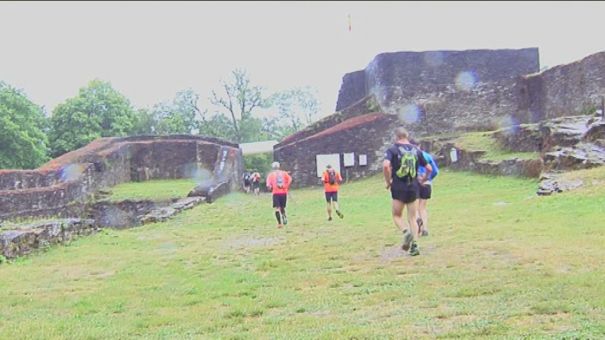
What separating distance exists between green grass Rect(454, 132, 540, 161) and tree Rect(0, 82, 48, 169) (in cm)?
2679

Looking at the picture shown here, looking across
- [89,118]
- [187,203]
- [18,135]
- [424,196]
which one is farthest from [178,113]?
[424,196]

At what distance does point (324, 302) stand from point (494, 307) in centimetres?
133

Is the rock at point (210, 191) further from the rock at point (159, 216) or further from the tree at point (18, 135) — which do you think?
the tree at point (18, 135)

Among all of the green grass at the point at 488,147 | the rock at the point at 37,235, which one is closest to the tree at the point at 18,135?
the green grass at the point at 488,147

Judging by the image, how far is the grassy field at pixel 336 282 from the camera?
4.44 metres

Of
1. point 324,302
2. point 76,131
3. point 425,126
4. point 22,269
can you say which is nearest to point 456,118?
point 425,126

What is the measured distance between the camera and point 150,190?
22.3 m

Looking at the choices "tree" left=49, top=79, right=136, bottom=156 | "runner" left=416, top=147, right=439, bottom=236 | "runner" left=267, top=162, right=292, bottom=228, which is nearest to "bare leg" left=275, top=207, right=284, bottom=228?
"runner" left=267, top=162, right=292, bottom=228

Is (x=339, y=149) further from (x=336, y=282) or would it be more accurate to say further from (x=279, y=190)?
(x=336, y=282)

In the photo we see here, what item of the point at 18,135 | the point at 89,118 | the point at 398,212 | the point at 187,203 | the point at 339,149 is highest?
the point at 89,118

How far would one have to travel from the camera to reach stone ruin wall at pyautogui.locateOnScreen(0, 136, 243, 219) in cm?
1700

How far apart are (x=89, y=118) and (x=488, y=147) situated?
3441cm

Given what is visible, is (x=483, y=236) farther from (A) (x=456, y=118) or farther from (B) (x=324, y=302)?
(A) (x=456, y=118)

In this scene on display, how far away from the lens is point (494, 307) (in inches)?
181
